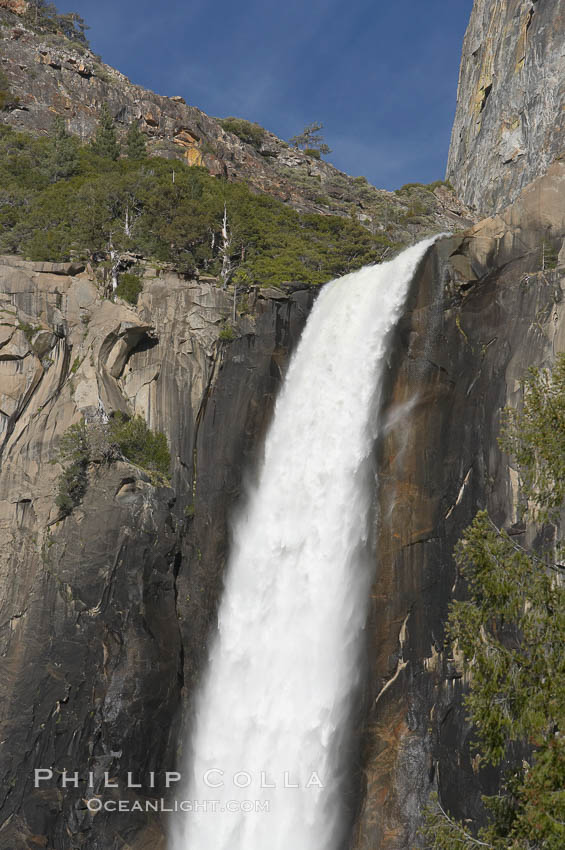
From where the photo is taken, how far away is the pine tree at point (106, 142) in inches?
2119

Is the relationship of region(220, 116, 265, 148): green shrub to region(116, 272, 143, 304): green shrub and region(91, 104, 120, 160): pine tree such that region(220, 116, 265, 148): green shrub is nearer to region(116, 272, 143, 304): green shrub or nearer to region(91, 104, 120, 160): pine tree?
region(91, 104, 120, 160): pine tree

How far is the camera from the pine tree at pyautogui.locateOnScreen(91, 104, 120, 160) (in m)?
53.8

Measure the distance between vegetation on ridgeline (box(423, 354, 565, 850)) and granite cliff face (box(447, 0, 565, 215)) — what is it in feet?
123

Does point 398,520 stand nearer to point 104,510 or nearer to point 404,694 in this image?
point 404,694

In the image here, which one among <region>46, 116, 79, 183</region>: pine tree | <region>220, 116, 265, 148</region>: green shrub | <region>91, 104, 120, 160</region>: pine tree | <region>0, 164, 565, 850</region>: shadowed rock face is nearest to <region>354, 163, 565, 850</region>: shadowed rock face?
<region>0, 164, 565, 850</region>: shadowed rock face

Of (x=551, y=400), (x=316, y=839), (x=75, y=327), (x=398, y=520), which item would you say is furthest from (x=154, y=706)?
(x=551, y=400)

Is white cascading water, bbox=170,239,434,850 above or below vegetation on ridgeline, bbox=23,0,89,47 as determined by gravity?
below

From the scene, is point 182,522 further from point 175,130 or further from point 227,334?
point 175,130

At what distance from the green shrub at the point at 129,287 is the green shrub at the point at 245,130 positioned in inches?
1924

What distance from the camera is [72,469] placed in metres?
22.8

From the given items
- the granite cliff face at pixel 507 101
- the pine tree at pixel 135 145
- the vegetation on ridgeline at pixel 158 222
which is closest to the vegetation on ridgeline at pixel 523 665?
the vegetation on ridgeline at pixel 158 222

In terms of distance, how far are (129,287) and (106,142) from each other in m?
32.3

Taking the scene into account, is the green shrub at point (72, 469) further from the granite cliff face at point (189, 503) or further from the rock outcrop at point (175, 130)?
the rock outcrop at point (175, 130)

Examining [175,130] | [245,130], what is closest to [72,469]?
[175,130]
